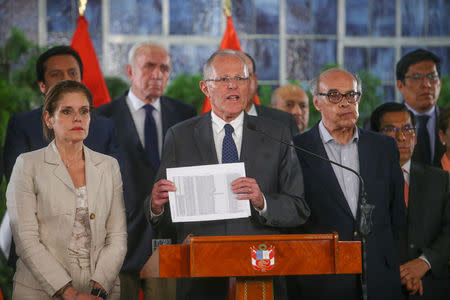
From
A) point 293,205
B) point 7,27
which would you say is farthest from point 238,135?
point 7,27

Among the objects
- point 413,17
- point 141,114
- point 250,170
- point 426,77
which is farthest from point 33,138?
point 413,17

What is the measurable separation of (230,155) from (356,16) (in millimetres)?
10995

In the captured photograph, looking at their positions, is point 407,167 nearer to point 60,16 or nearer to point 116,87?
point 116,87

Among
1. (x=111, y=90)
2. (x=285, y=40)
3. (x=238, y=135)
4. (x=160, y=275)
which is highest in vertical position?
(x=285, y=40)

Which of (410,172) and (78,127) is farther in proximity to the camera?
(410,172)

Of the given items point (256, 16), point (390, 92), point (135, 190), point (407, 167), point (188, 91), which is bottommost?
point (135, 190)

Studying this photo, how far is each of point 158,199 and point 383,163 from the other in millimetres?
1314

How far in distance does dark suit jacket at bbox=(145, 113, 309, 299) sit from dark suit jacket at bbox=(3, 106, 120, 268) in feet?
2.20

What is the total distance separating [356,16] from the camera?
13961 millimetres

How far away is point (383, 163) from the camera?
389 cm

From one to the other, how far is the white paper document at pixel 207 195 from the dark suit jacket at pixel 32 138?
1.07 m

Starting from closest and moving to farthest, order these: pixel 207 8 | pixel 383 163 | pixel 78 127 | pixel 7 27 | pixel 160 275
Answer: pixel 160 275 → pixel 78 127 → pixel 383 163 → pixel 7 27 → pixel 207 8

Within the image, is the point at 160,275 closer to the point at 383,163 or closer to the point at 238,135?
the point at 238,135

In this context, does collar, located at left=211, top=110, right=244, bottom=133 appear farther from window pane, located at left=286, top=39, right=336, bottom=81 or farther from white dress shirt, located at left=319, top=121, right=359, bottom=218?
window pane, located at left=286, top=39, right=336, bottom=81
